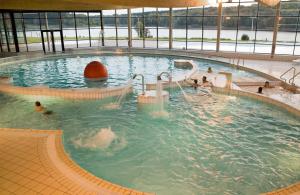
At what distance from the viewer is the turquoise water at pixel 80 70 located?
Answer: 1053 cm

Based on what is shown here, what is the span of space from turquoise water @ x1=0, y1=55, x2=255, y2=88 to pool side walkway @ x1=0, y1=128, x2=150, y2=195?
18.1 ft

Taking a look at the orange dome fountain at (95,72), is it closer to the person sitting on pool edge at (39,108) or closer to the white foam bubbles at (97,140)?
the person sitting on pool edge at (39,108)

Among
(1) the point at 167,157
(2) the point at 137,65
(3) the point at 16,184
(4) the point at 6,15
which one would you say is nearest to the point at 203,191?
(1) the point at 167,157

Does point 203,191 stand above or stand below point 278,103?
below

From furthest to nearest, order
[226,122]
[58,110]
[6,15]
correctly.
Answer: [6,15] → [58,110] → [226,122]

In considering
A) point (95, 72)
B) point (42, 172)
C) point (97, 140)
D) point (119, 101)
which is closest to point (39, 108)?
point (119, 101)

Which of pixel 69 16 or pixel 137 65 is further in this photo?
pixel 69 16

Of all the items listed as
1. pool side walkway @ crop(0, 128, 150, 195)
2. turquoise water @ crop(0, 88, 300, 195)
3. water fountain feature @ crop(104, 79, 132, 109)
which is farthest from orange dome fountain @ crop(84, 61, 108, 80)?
pool side walkway @ crop(0, 128, 150, 195)

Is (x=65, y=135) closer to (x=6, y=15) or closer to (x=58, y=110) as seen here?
(x=58, y=110)

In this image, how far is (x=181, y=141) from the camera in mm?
5605

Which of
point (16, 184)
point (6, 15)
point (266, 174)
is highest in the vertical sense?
point (6, 15)

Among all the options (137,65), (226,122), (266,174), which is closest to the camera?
(266,174)

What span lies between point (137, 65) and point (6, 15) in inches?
448

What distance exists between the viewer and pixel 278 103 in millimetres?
7543
